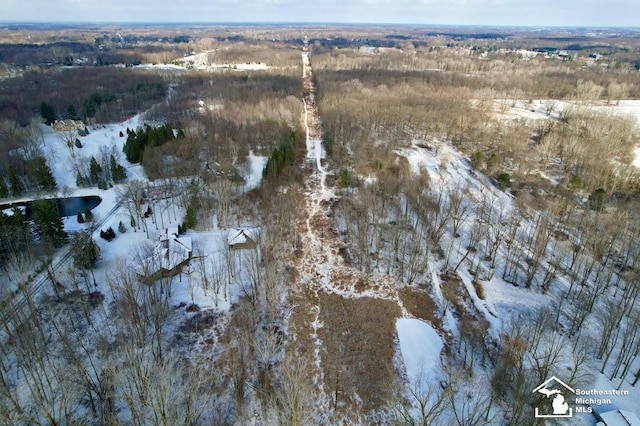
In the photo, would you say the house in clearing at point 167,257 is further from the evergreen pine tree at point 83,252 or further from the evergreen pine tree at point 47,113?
the evergreen pine tree at point 47,113

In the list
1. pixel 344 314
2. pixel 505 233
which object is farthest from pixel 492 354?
pixel 505 233

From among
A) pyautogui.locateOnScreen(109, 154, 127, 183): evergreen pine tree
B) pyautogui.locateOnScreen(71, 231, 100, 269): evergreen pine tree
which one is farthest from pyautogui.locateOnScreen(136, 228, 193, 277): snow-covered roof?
pyautogui.locateOnScreen(109, 154, 127, 183): evergreen pine tree

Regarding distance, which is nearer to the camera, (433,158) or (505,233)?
(505,233)

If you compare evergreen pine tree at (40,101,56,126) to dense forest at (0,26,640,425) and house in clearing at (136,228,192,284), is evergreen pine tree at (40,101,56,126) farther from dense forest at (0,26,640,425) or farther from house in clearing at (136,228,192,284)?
house in clearing at (136,228,192,284)

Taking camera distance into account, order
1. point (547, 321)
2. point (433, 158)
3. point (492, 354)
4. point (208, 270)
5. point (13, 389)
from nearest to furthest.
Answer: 1. point (13, 389)
2. point (492, 354)
3. point (547, 321)
4. point (208, 270)
5. point (433, 158)

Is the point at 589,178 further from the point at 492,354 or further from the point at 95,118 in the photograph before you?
the point at 95,118

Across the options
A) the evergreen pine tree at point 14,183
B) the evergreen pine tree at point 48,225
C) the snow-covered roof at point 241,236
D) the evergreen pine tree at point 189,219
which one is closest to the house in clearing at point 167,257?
the evergreen pine tree at point 189,219

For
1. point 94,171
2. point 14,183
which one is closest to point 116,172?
point 94,171
